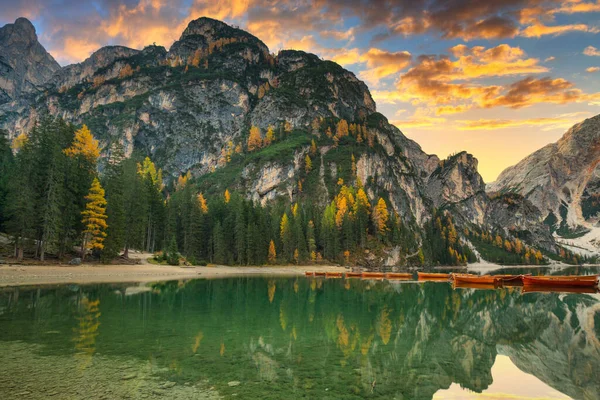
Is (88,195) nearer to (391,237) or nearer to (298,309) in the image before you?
(298,309)

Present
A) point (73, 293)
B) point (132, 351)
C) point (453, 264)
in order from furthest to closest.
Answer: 1. point (453, 264)
2. point (73, 293)
3. point (132, 351)

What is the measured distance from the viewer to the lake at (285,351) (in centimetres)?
1145

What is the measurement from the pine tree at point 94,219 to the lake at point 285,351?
91.4 ft

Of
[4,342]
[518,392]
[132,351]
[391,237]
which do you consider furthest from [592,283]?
[391,237]

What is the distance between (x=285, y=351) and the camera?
16.5 meters

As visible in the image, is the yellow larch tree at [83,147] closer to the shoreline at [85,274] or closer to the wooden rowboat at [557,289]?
the shoreline at [85,274]

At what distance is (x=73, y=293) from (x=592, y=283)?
67.6 meters

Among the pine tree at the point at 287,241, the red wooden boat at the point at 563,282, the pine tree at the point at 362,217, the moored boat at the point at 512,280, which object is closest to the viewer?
the red wooden boat at the point at 563,282

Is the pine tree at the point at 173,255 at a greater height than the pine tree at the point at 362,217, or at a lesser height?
lesser

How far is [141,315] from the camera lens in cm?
2467

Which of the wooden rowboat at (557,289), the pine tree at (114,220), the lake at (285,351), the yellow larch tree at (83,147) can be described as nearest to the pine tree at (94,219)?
the pine tree at (114,220)

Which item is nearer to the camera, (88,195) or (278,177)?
(88,195)

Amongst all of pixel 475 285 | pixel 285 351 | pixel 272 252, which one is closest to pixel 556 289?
pixel 475 285

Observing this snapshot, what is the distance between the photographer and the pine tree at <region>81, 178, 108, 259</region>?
187 ft
